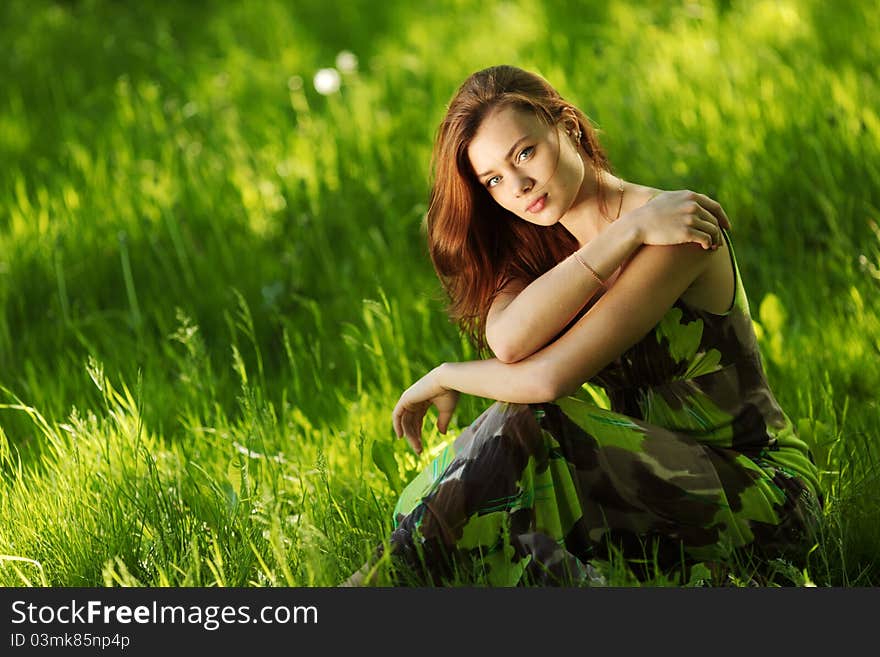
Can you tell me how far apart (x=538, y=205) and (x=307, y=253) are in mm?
1944

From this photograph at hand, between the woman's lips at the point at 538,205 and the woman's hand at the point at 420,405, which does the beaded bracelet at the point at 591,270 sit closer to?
the woman's lips at the point at 538,205

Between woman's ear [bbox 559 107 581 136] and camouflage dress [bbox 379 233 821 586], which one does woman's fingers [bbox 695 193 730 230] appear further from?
woman's ear [bbox 559 107 581 136]

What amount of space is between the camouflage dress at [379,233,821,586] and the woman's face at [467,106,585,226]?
0.35m

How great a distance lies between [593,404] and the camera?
2482mm

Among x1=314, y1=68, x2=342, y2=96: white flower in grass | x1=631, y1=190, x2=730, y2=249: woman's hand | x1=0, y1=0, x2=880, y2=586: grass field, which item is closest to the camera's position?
x1=631, y1=190, x2=730, y2=249: woman's hand

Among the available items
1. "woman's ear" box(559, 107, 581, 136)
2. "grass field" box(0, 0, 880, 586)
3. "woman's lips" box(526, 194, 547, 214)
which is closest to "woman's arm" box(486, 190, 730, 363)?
"woman's lips" box(526, 194, 547, 214)

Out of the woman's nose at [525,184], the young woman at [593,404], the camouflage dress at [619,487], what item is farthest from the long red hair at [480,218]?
the camouflage dress at [619,487]

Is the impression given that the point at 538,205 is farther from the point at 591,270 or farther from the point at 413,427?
the point at 413,427

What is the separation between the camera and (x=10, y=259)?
175 inches

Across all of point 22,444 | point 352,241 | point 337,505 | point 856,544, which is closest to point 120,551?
point 337,505

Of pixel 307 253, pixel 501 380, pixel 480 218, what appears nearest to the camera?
pixel 501 380

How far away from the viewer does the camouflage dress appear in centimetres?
236

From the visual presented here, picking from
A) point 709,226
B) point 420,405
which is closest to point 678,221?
point 709,226

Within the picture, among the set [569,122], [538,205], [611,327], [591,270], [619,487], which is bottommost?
[619,487]
